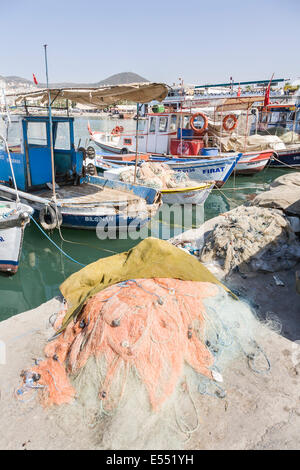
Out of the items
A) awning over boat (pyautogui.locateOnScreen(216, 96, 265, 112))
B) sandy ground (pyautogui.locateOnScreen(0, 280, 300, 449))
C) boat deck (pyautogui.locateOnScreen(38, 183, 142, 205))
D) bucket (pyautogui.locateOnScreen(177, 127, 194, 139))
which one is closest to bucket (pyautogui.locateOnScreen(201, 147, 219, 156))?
bucket (pyautogui.locateOnScreen(177, 127, 194, 139))

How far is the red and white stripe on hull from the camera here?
17.7 meters

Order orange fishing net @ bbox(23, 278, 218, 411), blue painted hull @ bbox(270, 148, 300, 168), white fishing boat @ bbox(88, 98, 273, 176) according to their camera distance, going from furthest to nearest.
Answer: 1. blue painted hull @ bbox(270, 148, 300, 168)
2. white fishing boat @ bbox(88, 98, 273, 176)
3. orange fishing net @ bbox(23, 278, 218, 411)

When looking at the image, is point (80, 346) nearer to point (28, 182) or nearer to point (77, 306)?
point (77, 306)

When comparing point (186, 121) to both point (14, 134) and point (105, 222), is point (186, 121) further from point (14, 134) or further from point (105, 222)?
point (105, 222)

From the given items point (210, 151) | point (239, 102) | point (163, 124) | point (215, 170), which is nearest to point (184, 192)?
point (215, 170)

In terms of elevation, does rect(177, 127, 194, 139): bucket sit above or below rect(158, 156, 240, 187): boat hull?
above

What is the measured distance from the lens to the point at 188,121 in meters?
16.3

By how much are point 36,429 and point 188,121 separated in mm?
15682

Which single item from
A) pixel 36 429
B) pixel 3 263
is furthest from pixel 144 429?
pixel 3 263

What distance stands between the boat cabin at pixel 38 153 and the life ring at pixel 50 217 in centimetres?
158

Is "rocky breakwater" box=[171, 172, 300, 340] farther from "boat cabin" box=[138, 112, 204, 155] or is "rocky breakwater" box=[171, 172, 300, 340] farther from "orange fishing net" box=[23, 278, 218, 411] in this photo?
"boat cabin" box=[138, 112, 204, 155]

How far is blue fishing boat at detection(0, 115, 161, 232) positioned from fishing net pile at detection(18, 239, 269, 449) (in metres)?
4.09

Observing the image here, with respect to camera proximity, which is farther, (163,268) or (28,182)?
(28,182)

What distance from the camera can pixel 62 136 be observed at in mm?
10242
